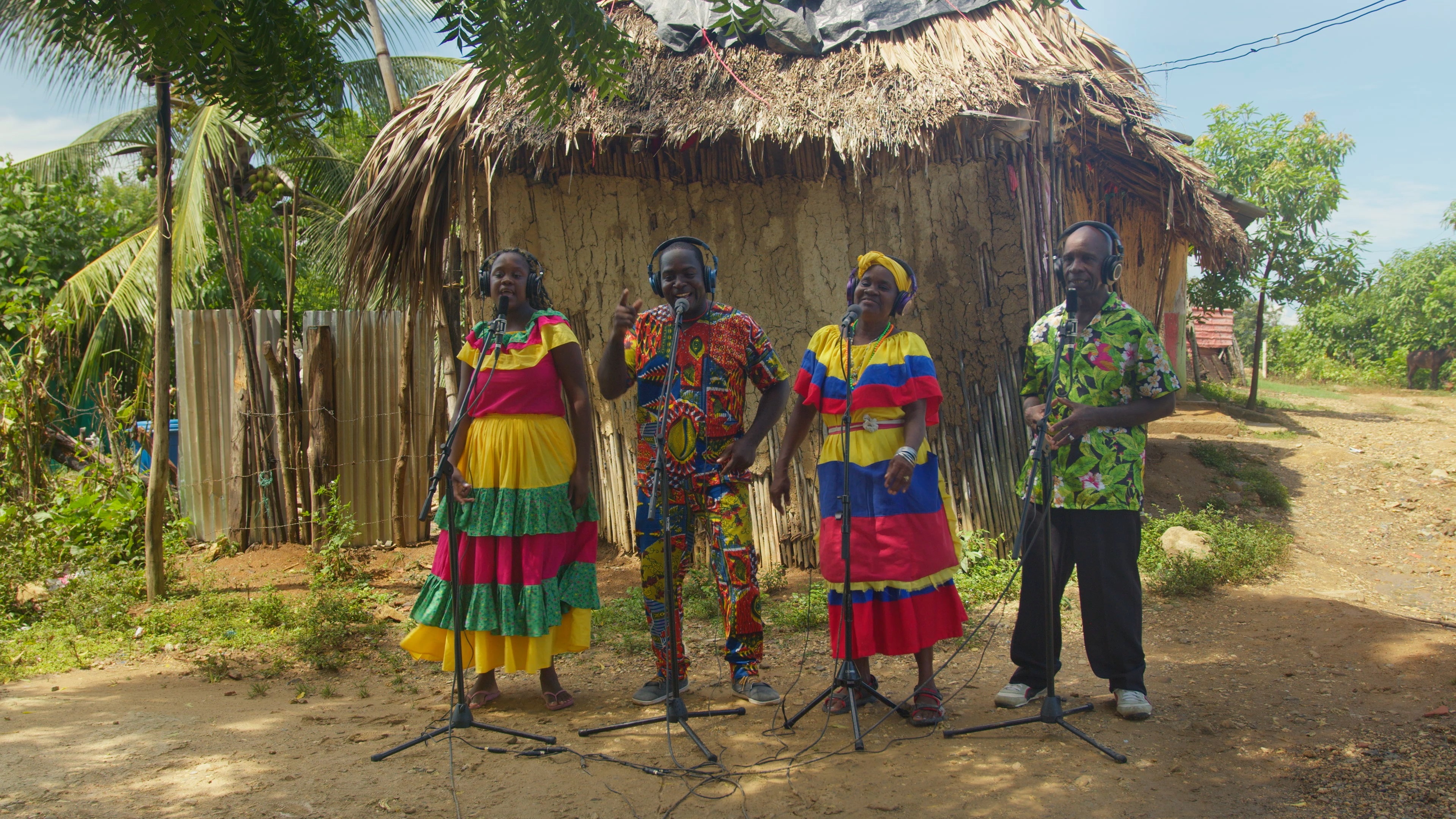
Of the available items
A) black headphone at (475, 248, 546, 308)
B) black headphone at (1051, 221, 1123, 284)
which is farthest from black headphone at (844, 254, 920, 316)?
black headphone at (475, 248, 546, 308)

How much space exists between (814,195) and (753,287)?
742 mm

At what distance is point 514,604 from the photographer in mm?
3527

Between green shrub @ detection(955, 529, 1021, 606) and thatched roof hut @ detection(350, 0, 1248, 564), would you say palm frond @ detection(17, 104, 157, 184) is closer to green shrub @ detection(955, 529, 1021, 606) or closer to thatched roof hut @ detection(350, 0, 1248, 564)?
thatched roof hut @ detection(350, 0, 1248, 564)

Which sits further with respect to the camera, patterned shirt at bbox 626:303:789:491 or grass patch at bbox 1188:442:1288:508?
grass patch at bbox 1188:442:1288:508

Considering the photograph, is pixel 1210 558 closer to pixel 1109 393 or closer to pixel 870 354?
pixel 1109 393

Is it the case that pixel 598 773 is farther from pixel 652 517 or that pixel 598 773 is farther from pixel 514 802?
pixel 652 517

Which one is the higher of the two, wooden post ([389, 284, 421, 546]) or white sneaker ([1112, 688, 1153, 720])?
wooden post ([389, 284, 421, 546])

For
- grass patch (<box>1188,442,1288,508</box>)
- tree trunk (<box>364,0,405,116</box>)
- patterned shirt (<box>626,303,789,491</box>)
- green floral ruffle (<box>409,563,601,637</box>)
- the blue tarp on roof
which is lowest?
grass patch (<box>1188,442,1288,508</box>)

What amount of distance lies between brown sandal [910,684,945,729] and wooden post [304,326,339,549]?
5.17 meters

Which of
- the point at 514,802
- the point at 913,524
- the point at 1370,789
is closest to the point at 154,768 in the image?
the point at 514,802

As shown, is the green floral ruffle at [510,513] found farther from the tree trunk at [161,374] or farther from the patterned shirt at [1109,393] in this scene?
the tree trunk at [161,374]

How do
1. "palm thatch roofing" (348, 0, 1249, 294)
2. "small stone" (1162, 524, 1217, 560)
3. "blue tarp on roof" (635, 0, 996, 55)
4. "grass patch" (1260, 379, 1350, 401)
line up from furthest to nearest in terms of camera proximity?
"grass patch" (1260, 379, 1350, 401) < "blue tarp on roof" (635, 0, 996, 55) < "small stone" (1162, 524, 1217, 560) < "palm thatch roofing" (348, 0, 1249, 294)

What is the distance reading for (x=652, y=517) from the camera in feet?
11.4

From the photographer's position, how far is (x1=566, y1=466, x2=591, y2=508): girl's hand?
3.61m
